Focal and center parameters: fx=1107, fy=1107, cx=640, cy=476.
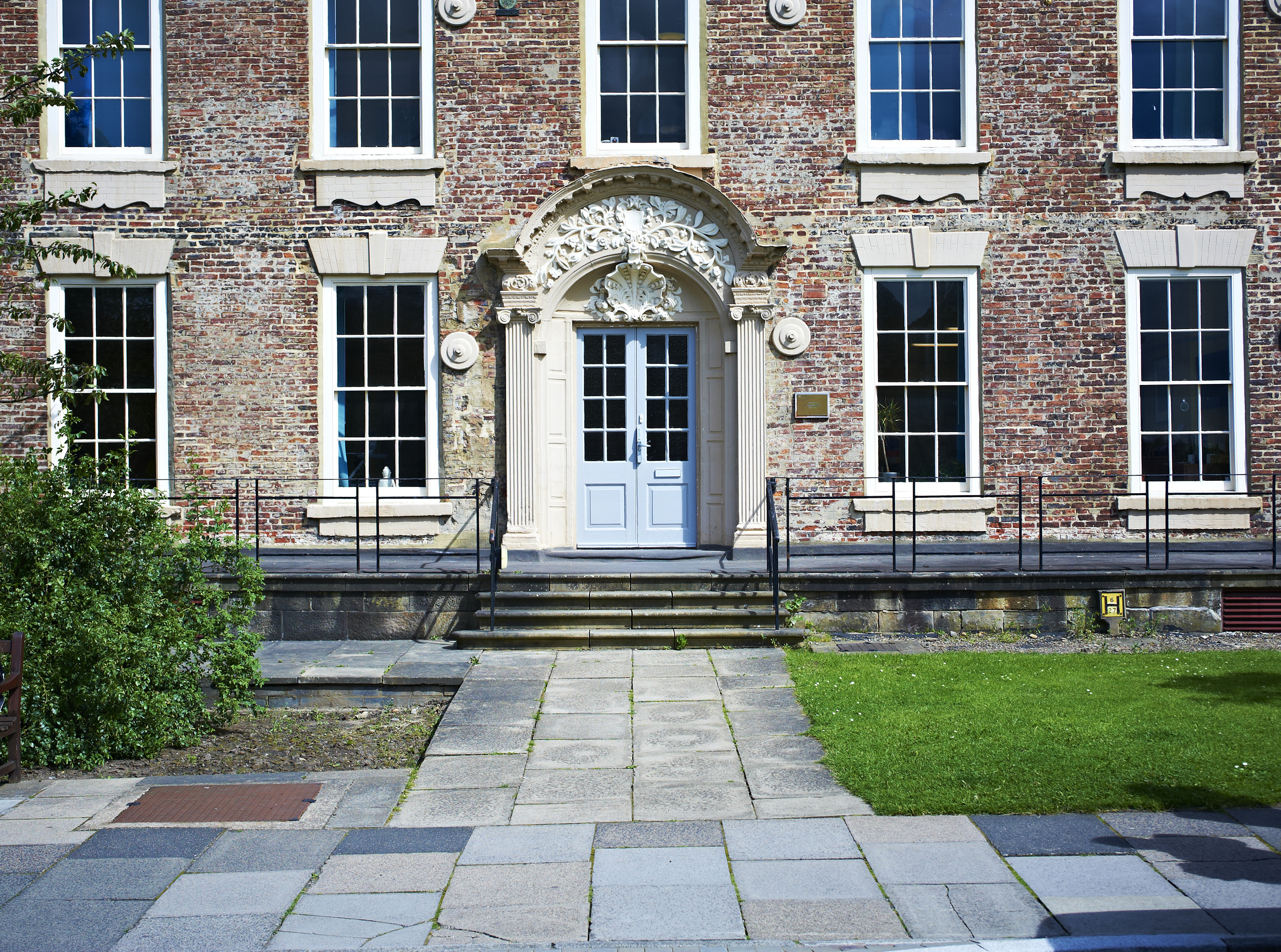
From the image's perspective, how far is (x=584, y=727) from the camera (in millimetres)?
7172

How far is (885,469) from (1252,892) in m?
7.90

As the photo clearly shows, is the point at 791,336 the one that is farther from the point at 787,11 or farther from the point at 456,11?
the point at 456,11

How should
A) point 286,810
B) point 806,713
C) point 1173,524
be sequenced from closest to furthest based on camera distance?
point 286,810 < point 806,713 < point 1173,524

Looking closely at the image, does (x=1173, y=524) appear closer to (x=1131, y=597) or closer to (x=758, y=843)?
(x=1131, y=597)

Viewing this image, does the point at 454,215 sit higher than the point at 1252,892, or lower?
higher

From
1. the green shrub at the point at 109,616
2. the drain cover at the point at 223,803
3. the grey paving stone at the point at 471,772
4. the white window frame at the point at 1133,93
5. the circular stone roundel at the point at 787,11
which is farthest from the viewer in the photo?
the white window frame at the point at 1133,93

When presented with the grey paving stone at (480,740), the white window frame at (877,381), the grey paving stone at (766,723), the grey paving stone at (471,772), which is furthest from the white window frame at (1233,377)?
the grey paving stone at (471,772)

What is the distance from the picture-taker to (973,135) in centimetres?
1209

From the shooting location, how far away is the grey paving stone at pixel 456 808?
552 centimetres

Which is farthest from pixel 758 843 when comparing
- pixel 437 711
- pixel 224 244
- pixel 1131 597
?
pixel 224 244

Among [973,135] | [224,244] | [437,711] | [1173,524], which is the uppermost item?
[973,135]

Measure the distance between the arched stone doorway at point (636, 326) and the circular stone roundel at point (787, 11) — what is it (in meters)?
2.11

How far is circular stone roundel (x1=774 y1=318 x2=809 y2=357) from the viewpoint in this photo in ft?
39.2

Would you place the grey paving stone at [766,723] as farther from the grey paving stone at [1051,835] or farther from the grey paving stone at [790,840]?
the grey paving stone at [1051,835]
